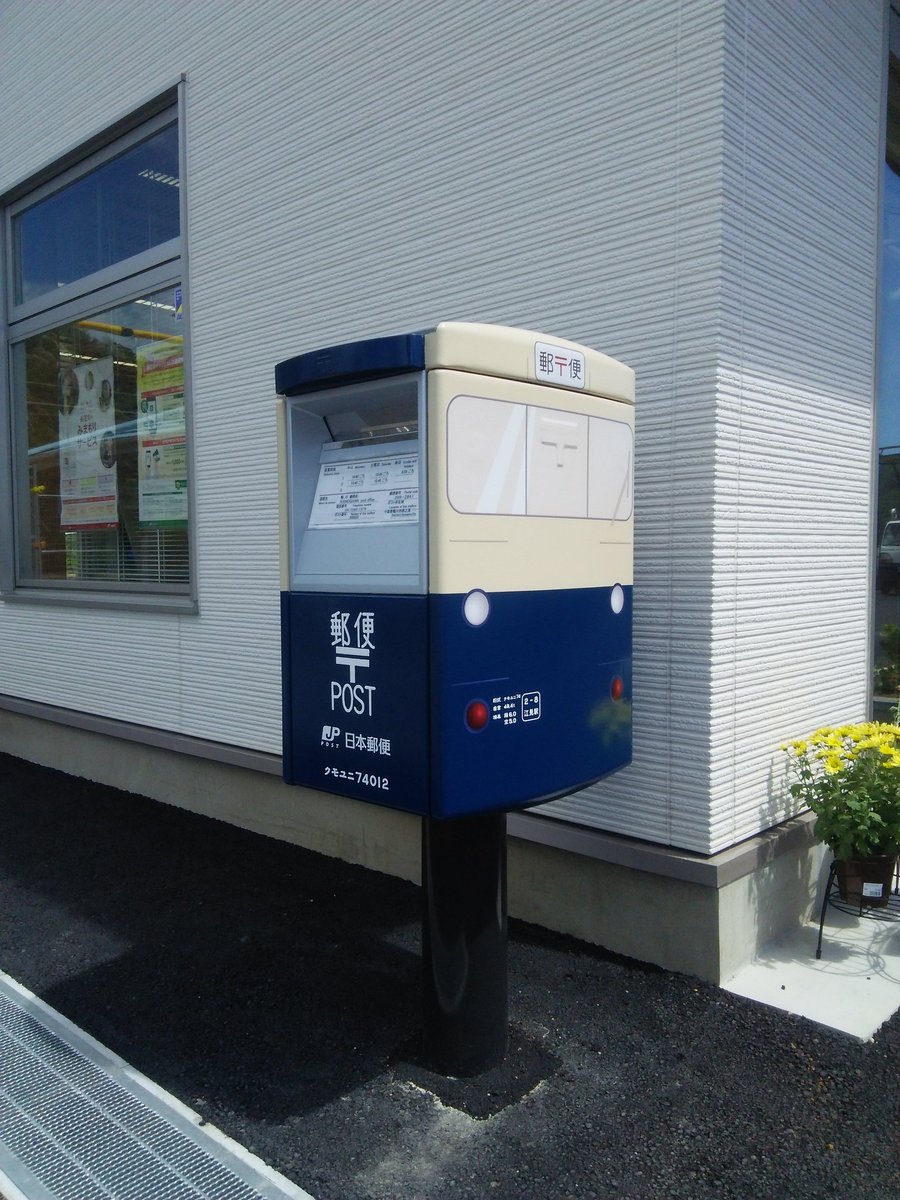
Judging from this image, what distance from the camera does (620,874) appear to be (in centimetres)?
355

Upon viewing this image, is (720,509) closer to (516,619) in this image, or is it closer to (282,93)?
(516,619)

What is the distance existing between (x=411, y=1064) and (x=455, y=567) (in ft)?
5.11

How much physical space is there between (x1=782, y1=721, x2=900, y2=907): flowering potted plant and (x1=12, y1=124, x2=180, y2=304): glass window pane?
4637mm

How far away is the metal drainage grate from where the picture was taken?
2439 millimetres

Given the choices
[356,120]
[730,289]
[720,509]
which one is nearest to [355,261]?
[356,120]

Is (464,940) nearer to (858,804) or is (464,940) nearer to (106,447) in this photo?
(858,804)

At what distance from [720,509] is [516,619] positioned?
1.08 metres

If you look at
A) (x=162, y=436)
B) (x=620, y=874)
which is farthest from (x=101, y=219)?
(x=620, y=874)

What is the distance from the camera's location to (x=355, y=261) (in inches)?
177

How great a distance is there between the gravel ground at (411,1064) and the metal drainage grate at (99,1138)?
78 mm

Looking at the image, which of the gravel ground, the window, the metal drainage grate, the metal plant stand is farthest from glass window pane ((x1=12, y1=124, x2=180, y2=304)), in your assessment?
the metal plant stand

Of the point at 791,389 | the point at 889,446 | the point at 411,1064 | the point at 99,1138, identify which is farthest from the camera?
the point at 889,446

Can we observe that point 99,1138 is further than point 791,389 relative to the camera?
No

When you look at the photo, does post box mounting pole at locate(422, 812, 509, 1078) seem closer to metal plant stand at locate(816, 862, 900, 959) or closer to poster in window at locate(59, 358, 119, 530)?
metal plant stand at locate(816, 862, 900, 959)
